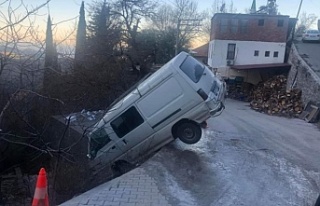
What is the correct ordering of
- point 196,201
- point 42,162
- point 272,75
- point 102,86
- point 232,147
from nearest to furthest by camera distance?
point 196,201 < point 232,147 < point 42,162 < point 102,86 < point 272,75

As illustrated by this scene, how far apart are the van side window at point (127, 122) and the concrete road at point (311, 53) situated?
548 inches

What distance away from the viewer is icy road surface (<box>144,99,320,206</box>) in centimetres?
566

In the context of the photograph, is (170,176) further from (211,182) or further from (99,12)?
(99,12)

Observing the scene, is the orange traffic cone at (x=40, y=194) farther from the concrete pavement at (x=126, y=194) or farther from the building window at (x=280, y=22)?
the building window at (x=280, y=22)

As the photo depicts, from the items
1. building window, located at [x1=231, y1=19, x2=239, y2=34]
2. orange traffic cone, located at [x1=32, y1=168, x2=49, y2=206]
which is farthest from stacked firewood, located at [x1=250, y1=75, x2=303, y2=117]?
orange traffic cone, located at [x1=32, y1=168, x2=49, y2=206]

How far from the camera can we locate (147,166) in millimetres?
7121

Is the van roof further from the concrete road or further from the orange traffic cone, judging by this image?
the concrete road

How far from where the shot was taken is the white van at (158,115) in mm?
8648

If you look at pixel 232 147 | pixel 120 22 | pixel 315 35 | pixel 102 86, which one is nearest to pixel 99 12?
pixel 120 22

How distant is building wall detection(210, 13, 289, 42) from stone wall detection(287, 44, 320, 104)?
37.5 feet

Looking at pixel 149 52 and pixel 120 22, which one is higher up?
pixel 120 22

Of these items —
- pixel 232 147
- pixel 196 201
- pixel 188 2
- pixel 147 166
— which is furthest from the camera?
pixel 188 2

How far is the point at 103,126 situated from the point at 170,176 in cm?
330

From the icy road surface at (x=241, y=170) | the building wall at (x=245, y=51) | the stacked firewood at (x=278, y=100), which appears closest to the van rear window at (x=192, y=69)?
the icy road surface at (x=241, y=170)
